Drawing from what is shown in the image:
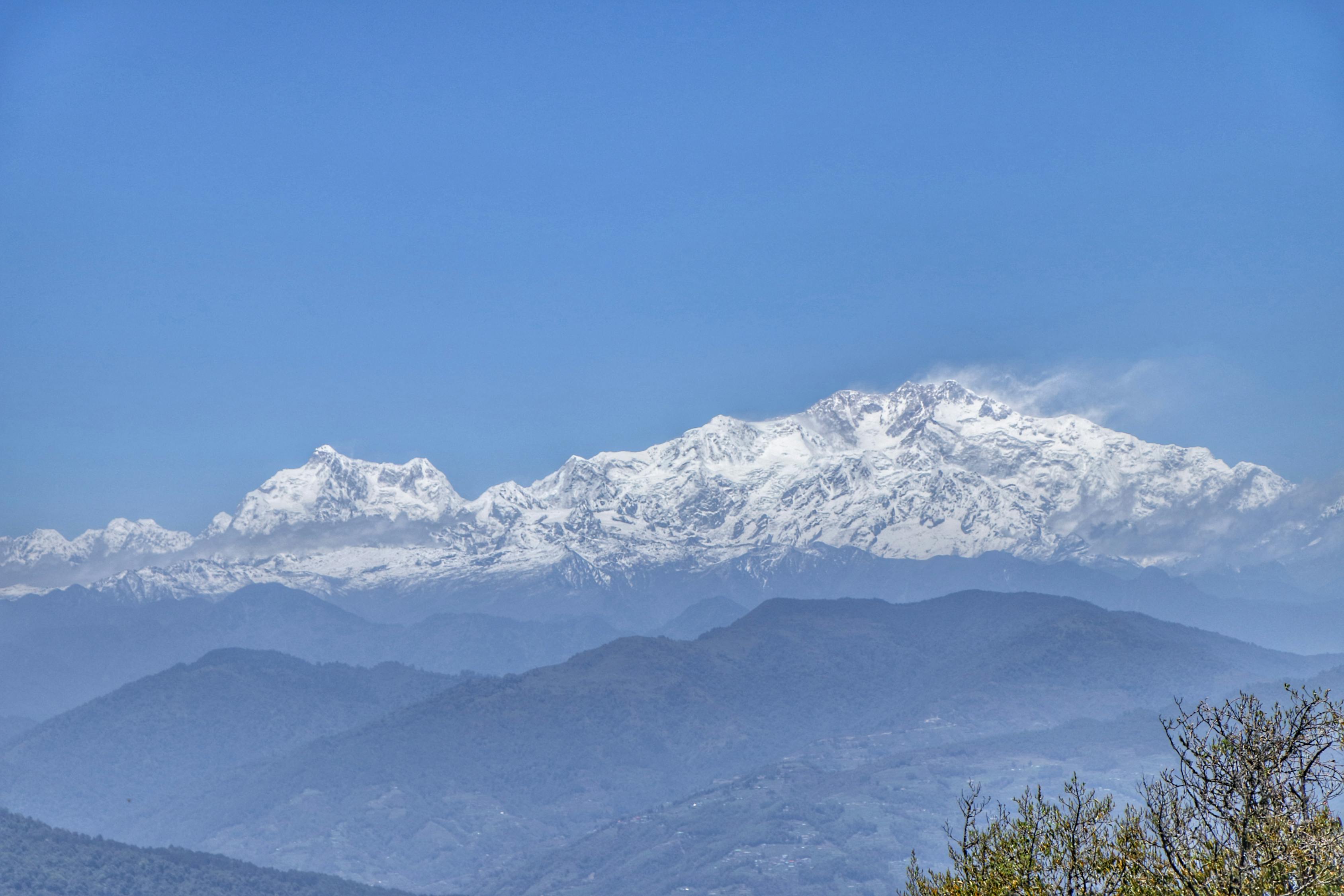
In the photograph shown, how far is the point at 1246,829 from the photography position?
131ft

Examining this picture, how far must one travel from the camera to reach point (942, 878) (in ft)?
157

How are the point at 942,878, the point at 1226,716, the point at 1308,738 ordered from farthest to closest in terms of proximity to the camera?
the point at 942,878
the point at 1226,716
the point at 1308,738

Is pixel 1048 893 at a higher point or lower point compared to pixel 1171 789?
lower

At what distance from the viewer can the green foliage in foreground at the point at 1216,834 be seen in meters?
38.4

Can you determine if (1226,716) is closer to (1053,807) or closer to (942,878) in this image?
(1053,807)

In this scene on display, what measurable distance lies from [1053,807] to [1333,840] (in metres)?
10.0

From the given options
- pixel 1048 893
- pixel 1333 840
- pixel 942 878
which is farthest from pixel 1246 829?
pixel 942 878

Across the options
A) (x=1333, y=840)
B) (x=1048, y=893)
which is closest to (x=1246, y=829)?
(x=1333, y=840)

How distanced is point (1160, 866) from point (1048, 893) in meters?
3.85

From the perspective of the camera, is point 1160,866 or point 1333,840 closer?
point 1333,840

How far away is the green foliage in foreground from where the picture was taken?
38438mm

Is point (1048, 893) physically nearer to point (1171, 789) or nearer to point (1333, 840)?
point (1171, 789)

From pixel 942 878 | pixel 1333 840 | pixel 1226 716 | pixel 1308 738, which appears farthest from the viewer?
pixel 942 878

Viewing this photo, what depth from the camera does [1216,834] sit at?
4425cm
